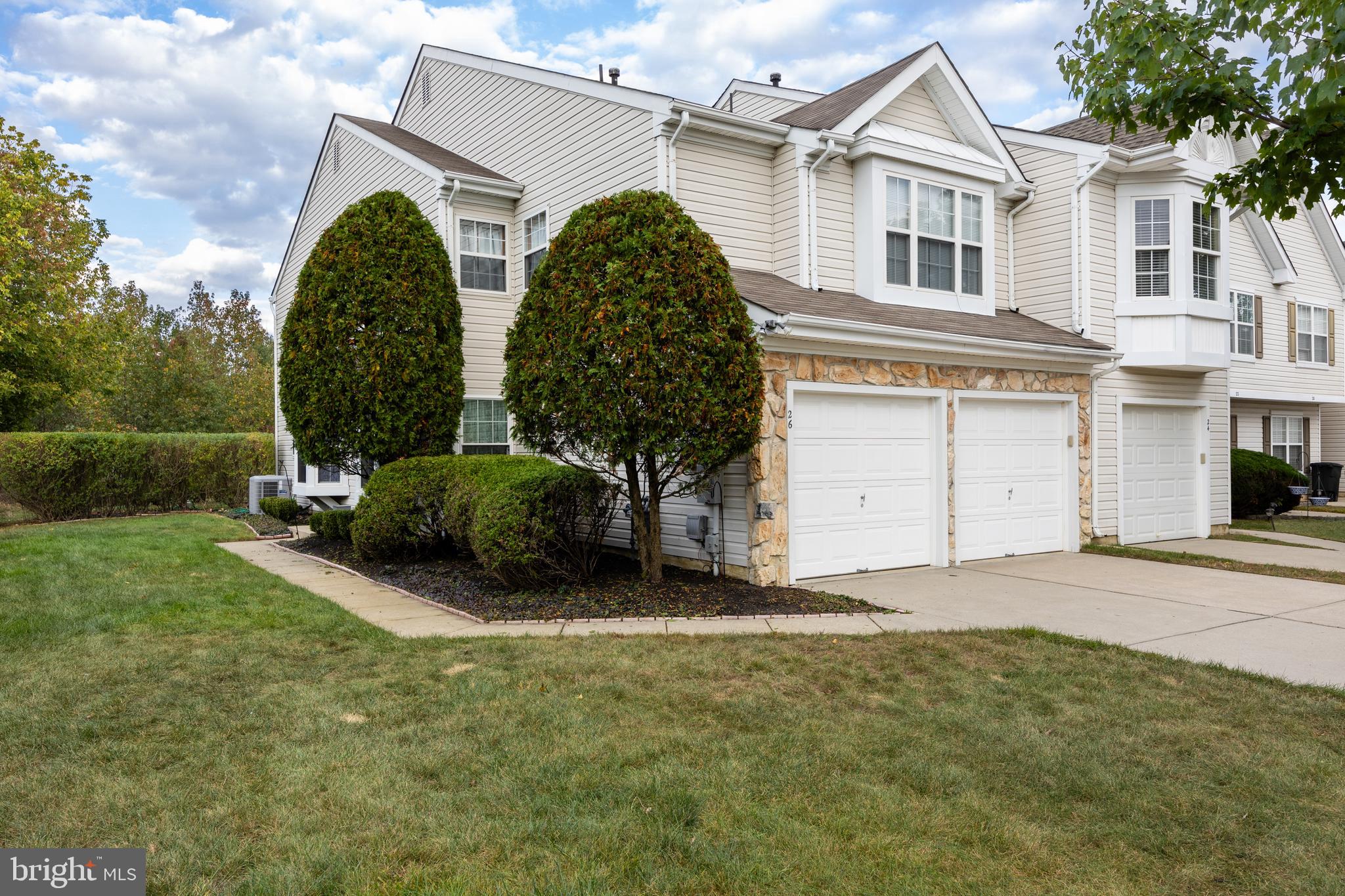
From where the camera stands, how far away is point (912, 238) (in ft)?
35.9

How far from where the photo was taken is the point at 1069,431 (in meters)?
11.7

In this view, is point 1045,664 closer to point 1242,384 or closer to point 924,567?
point 924,567

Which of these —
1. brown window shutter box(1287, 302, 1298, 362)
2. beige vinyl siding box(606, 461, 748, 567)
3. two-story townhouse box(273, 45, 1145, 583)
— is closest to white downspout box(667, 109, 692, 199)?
two-story townhouse box(273, 45, 1145, 583)

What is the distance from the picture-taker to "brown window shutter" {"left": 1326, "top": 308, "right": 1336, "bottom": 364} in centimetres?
2073

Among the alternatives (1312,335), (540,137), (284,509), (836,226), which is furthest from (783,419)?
(1312,335)

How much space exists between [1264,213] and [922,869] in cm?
379

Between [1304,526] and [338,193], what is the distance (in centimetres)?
1929

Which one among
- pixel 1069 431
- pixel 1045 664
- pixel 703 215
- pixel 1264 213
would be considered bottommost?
pixel 1045 664

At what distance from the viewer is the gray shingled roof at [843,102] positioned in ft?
35.1

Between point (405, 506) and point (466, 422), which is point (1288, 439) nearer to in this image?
point (466, 422)

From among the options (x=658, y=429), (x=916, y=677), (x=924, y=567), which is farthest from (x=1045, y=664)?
(x=924, y=567)

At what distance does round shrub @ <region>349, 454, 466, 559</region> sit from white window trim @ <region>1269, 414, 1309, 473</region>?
69.3ft

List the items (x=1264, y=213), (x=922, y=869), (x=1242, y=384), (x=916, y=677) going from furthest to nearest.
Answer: (x=1242, y=384)
(x=916, y=677)
(x=1264, y=213)
(x=922, y=869)

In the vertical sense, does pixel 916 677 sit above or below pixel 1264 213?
below
